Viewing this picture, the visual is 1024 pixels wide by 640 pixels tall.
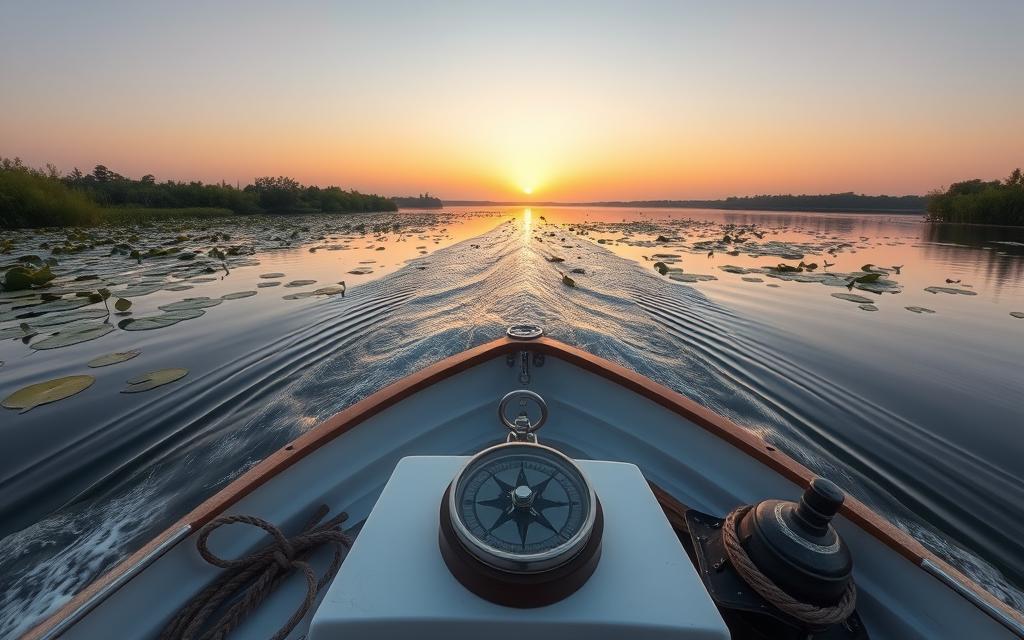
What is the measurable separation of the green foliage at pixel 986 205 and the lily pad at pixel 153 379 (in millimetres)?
46359

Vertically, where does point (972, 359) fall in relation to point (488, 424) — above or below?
below

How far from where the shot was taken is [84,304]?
20.2 feet

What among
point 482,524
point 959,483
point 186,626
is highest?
point 482,524

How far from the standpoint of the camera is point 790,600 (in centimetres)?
124

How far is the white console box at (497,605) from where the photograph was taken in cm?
107

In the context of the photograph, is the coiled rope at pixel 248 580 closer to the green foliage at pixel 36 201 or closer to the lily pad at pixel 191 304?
the lily pad at pixel 191 304

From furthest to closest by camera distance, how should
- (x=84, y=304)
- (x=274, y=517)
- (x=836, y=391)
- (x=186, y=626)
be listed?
(x=84, y=304), (x=836, y=391), (x=274, y=517), (x=186, y=626)

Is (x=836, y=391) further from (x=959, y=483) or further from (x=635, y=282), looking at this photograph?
(x=635, y=282)

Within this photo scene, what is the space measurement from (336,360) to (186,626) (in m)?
3.68

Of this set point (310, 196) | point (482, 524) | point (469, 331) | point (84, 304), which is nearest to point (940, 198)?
point (469, 331)

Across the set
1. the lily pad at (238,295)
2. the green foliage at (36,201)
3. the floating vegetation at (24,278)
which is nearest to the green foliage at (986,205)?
the lily pad at (238,295)

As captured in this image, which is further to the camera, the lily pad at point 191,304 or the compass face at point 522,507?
the lily pad at point 191,304

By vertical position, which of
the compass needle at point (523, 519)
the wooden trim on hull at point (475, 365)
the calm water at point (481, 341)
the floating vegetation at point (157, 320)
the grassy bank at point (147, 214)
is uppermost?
the grassy bank at point (147, 214)

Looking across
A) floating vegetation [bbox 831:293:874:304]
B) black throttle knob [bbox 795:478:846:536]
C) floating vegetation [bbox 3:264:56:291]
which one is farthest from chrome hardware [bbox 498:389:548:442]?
floating vegetation [bbox 3:264:56:291]
